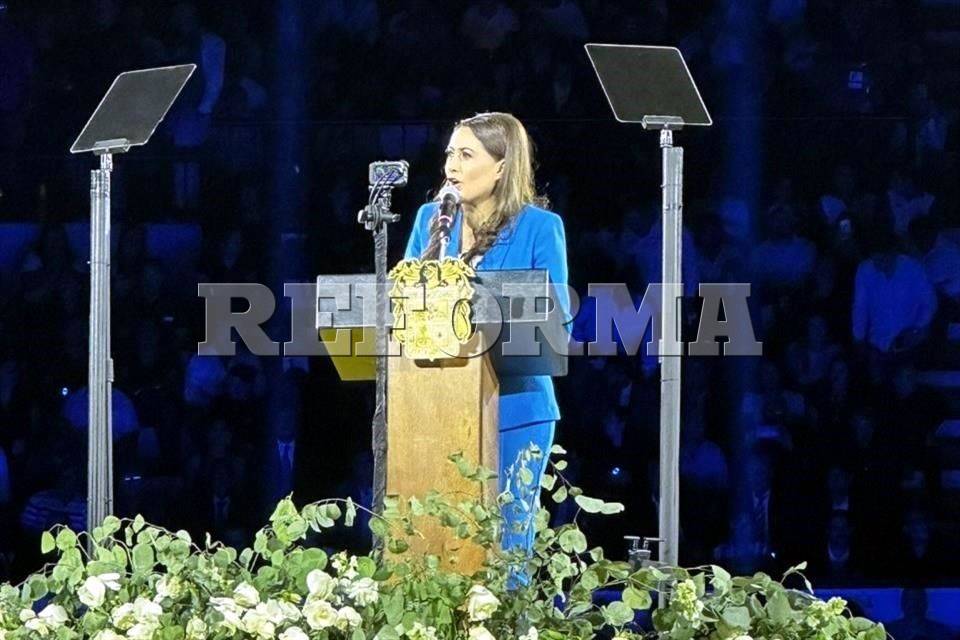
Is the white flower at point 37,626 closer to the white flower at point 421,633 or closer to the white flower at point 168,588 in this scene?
the white flower at point 168,588

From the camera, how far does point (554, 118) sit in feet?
15.4

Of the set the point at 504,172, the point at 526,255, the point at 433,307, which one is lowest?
the point at 433,307

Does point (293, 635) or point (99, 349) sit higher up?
point (99, 349)

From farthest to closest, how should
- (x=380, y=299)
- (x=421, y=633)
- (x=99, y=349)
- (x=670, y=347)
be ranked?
(x=99, y=349)
(x=670, y=347)
(x=380, y=299)
(x=421, y=633)

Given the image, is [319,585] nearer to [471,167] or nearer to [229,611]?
[229,611]

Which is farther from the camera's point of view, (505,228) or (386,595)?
(505,228)

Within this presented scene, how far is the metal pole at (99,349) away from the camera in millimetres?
3975

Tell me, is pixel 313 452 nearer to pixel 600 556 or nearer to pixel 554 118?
pixel 554 118

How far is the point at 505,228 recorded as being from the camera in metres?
4.20

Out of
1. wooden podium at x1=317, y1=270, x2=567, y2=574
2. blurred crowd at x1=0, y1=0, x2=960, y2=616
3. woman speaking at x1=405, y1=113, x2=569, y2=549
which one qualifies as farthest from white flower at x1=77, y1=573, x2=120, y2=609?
blurred crowd at x1=0, y1=0, x2=960, y2=616

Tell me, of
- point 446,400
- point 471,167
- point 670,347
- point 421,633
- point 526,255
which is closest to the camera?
point 421,633

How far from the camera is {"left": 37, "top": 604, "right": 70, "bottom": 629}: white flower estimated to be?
48.1 inches

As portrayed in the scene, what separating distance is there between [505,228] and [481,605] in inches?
120

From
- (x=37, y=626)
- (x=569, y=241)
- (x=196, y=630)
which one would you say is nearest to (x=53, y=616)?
(x=37, y=626)
